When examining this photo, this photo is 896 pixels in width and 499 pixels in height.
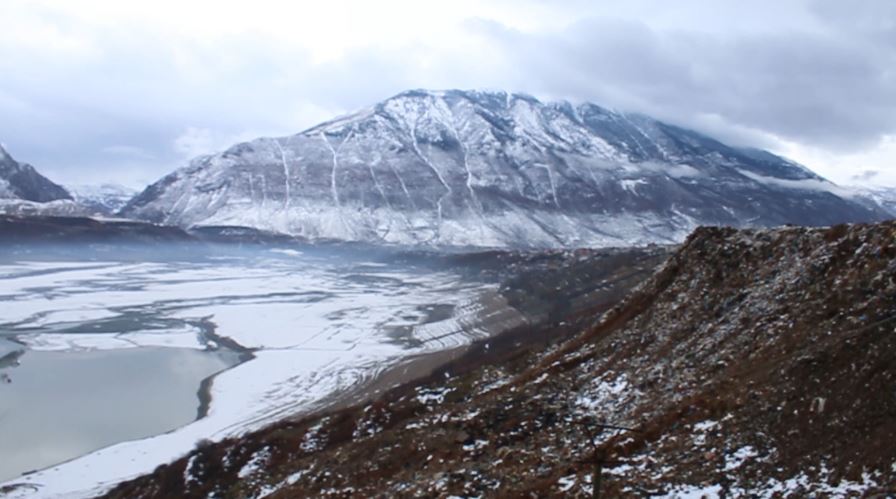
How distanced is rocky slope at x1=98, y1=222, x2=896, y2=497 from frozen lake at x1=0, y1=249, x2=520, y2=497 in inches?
378

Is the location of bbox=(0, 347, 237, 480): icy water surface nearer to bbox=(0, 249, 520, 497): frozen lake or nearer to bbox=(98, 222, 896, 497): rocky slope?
bbox=(0, 249, 520, 497): frozen lake

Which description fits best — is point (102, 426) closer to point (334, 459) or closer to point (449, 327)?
point (334, 459)

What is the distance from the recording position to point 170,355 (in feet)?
242

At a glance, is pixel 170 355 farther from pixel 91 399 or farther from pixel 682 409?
pixel 682 409

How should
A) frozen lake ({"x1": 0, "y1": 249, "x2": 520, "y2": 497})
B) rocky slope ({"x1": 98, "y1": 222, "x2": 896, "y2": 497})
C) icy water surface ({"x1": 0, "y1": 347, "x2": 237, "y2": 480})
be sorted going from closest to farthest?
rocky slope ({"x1": 98, "y1": 222, "x2": 896, "y2": 497}), frozen lake ({"x1": 0, "y1": 249, "x2": 520, "y2": 497}), icy water surface ({"x1": 0, "y1": 347, "x2": 237, "y2": 480})

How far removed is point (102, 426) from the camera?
4922cm

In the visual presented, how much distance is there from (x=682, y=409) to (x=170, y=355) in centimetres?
6565

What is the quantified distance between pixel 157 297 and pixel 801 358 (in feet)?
395

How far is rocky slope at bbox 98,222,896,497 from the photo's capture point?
15.9m

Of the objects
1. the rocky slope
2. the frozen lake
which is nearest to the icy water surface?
the frozen lake

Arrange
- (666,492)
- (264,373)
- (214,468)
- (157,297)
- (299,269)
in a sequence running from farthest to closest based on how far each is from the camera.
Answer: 1. (299,269)
2. (157,297)
3. (264,373)
4. (214,468)
5. (666,492)

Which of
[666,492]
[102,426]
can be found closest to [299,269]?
[102,426]

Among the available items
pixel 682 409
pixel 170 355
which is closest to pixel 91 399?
pixel 170 355

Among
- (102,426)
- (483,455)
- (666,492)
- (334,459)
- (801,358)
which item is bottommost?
(102,426)
